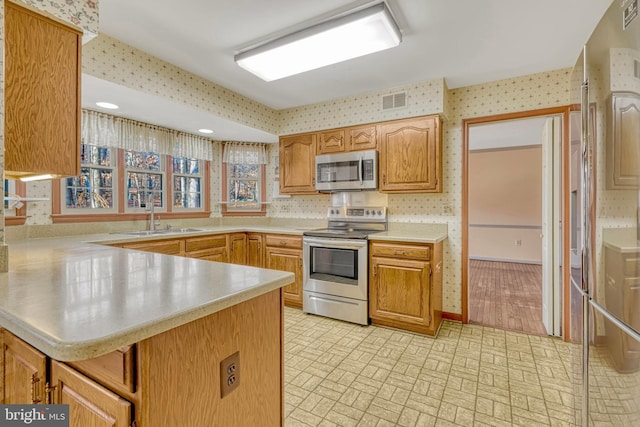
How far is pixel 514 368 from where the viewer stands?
225 cm

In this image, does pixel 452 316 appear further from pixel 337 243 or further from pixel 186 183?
pixel 186 183

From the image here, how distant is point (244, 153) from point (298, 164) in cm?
103

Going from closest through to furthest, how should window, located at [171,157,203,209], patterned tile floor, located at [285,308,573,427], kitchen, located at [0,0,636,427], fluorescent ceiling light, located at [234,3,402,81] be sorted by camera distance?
patterned tile floor, located at [285,308,573,427], fluorescent ceiling light, located at [234,3,402,81], kitchen, located at [0,0,636,427], window, located at [171,157,203,209]

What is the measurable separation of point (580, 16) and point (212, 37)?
102 inches

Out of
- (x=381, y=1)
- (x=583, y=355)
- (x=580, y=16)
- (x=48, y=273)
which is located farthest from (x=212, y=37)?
(x=583, y=355)

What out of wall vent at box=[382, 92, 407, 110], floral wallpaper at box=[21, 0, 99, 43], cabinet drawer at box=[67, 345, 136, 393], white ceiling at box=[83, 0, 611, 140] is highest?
white ceiling at box=[83, 0, 611, 140]

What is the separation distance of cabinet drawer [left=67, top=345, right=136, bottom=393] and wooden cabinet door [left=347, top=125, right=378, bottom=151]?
3011mm

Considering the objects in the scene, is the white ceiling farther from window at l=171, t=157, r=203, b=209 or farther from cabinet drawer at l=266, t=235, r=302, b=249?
cabinet drawer at l=266, t=235, r=302, b=249

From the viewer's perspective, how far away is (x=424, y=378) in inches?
83.7

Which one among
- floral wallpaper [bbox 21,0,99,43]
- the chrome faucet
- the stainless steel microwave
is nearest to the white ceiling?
floral wallpaper [bbox 21,0,99,43]

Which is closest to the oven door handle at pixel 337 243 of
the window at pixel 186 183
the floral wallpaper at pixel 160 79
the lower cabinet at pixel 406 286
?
the lower cabinet at pixel 406 286

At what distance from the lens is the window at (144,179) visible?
136 inches

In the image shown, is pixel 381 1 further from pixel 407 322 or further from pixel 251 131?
pixel 407 322

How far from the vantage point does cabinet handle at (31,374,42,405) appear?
912mm
